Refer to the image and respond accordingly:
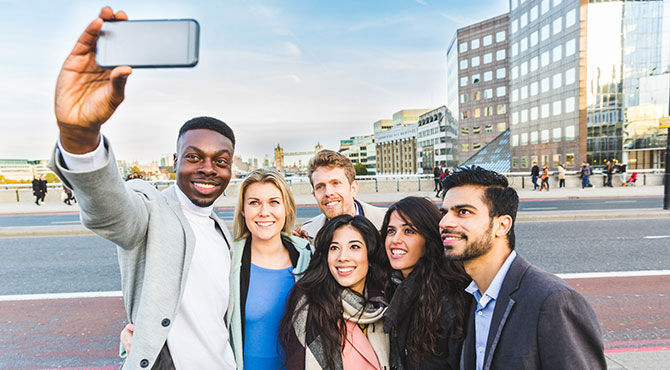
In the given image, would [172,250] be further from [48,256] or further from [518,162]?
[518,162]

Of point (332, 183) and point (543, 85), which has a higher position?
point (543, 85)

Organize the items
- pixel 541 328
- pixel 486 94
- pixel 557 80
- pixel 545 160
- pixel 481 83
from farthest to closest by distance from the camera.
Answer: pixel 481 83
pixel 486 94
pixel 545 160
pixel 557 80
pixel 541 328

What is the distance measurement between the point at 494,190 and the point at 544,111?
186 feet

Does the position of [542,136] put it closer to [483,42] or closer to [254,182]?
[483,42]

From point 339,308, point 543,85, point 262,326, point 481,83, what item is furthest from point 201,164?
point 481,83

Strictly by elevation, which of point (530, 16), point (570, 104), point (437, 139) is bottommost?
point (437, 139)

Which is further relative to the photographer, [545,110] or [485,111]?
[485,111]

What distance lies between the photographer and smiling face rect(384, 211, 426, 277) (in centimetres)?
256

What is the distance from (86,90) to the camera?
125 cm

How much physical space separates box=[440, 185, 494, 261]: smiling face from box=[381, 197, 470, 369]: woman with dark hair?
1.56 feet

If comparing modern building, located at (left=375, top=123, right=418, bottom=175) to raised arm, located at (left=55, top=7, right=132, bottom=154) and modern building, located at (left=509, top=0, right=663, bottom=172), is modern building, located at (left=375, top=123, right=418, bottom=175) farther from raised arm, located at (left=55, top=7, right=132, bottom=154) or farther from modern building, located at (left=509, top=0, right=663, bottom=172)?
raised arm, located at (left=55, top=7, right=132, bottom=154)

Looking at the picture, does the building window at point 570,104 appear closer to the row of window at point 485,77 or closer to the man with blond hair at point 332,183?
the row of window at point 485,77

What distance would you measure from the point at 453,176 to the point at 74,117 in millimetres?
1827

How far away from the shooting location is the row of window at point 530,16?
48.9 metres
